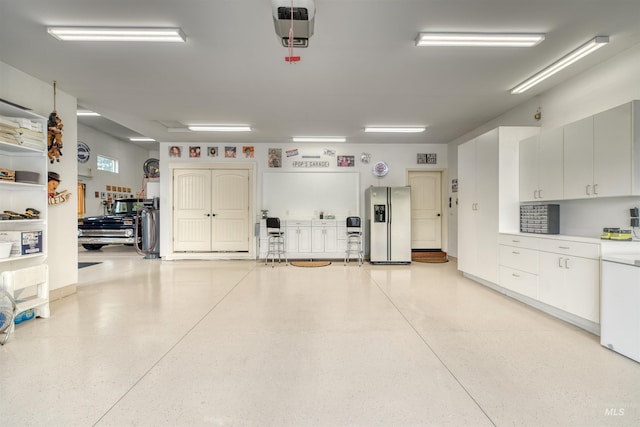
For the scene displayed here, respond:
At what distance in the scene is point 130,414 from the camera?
1697 mm

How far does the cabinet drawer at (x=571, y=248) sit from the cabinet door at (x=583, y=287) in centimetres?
6

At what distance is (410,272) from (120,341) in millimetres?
4829

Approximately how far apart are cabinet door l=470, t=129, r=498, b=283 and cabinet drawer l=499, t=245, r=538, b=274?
6.8 inches

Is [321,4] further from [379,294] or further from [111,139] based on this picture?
[111,139]

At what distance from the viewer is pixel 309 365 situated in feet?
7.38

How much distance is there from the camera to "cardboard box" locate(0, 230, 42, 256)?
3.06m

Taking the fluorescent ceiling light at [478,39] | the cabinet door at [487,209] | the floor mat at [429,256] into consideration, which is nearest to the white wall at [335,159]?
the floor mat at [429,256]

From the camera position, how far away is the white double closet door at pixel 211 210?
7297 mm

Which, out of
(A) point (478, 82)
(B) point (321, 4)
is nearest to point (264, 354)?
(B) point (321, 4)

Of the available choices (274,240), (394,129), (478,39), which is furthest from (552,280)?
(274,240)

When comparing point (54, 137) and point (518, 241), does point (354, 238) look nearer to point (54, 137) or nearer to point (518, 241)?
point (518, 241)

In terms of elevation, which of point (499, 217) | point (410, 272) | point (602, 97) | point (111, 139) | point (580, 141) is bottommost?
point (410, 272)

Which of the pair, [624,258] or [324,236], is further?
[324,236]

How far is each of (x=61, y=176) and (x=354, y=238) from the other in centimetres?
560
